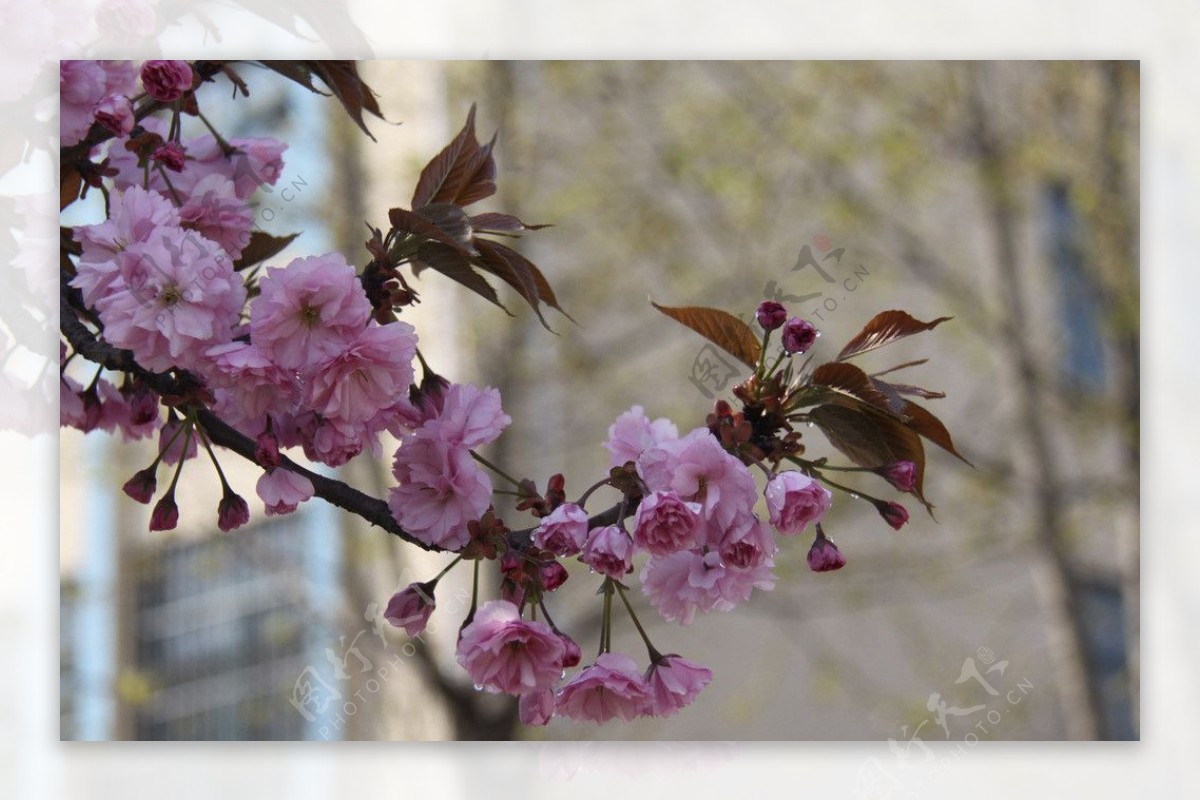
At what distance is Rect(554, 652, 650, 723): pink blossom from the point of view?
815 mm

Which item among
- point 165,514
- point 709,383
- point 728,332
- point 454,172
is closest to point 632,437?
point 728,332

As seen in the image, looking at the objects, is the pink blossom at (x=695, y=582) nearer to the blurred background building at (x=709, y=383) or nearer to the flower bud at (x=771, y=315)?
the flower bud at (x=771, y=315)

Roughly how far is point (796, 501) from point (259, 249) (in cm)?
45

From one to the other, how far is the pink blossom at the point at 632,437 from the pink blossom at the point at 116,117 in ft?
1.33

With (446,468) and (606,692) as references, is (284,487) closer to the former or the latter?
(446,468)

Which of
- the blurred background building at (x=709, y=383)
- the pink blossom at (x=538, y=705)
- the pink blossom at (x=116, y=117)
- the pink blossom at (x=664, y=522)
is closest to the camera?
the pink blossom at (x=664, y=522)

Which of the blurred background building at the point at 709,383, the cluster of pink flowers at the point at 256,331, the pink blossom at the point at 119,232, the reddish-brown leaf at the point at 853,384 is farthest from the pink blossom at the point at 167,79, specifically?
the blurred background building at the point at 709,383

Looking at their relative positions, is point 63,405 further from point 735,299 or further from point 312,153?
point 735,299

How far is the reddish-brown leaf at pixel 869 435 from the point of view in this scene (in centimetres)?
79

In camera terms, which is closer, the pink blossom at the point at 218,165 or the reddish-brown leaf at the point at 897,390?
the reddish-brown leaf at the point at 897,390

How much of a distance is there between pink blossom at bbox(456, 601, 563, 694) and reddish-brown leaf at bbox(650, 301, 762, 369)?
0.20 meters

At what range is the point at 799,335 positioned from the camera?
75 centimetres

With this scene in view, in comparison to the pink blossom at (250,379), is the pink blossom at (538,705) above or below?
below

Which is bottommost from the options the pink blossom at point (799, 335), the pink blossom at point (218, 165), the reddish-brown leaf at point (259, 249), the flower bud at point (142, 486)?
the flower bud at point (142, 486)
